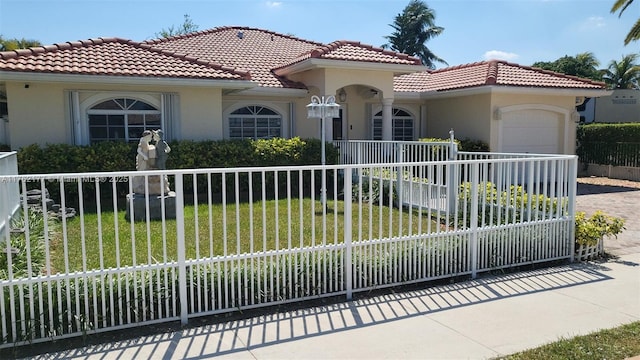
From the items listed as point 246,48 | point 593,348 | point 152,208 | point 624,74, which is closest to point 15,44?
point 246,48

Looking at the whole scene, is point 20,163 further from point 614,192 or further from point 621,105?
point 621,105

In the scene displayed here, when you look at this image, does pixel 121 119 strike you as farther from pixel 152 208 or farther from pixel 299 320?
pixel 299 320

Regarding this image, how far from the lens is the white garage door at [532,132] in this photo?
1607 cm

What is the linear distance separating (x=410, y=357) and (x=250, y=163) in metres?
9.05

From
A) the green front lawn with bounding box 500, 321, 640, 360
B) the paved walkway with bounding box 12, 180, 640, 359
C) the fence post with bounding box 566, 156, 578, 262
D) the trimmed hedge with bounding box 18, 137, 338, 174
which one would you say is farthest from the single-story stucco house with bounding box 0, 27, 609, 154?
the green front lawn with bounding box 500, 321, 640, 360

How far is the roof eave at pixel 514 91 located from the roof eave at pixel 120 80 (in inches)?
280

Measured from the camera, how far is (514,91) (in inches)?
607

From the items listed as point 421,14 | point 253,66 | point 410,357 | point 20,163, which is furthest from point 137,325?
point 421,14

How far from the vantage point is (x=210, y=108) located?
519 inches

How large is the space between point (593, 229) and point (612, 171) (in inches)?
514

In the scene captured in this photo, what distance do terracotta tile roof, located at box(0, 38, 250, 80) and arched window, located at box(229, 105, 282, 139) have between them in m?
2.38

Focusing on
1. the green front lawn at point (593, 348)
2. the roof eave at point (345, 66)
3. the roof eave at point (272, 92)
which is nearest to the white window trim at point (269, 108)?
the roof eave at point (272, 92)

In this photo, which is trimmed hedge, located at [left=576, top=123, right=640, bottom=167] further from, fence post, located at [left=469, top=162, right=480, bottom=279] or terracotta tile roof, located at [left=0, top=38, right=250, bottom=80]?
fence post, located at [left=469, top=162, right=480, bottom=279]

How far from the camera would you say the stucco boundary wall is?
17.2 m
